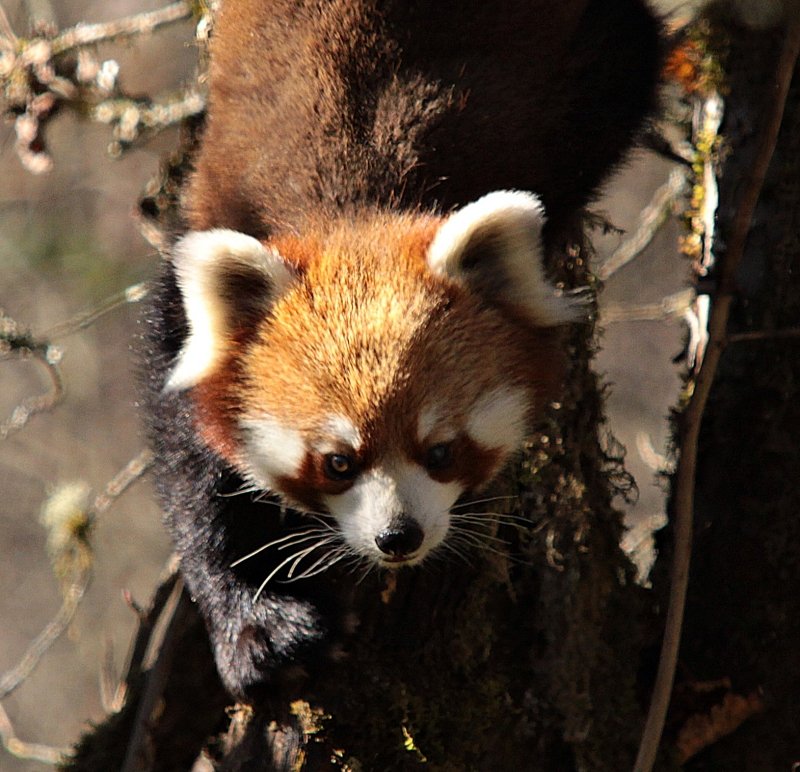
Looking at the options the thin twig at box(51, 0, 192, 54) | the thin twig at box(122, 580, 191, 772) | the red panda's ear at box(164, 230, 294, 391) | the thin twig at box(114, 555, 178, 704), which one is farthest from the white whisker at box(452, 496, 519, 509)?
the thin twig at box(51, 0, 192, 54)

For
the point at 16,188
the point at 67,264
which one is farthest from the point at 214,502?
the point at 16,188

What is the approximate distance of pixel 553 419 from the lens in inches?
146

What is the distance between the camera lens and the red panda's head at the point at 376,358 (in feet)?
9.94

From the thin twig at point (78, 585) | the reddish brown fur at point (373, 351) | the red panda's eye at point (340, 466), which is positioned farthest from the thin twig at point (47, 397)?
the red panda's eye at point (340, 466)

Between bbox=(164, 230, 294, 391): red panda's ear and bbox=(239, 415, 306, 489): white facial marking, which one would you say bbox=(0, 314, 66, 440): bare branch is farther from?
bbox=(239, 415, 306, 489): white facial marking

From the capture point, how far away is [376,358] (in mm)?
3025

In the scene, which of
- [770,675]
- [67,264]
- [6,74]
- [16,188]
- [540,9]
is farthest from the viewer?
→ [16,188]

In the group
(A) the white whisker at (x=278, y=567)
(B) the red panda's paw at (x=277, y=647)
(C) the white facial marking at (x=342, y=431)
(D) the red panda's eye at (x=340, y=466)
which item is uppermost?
(C) the white facial marking at (x=342, y=431)

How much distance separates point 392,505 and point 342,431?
237 millimetres

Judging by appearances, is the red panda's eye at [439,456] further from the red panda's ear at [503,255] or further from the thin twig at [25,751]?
the thin twig at [25,751]

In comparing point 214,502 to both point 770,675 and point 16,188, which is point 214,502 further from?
point 16,188

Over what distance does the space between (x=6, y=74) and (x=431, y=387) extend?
2.52 metres

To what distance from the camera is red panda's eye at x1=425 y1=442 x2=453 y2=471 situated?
10.1ft

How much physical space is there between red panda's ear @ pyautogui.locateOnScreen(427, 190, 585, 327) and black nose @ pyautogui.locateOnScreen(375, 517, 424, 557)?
0.71 meters
